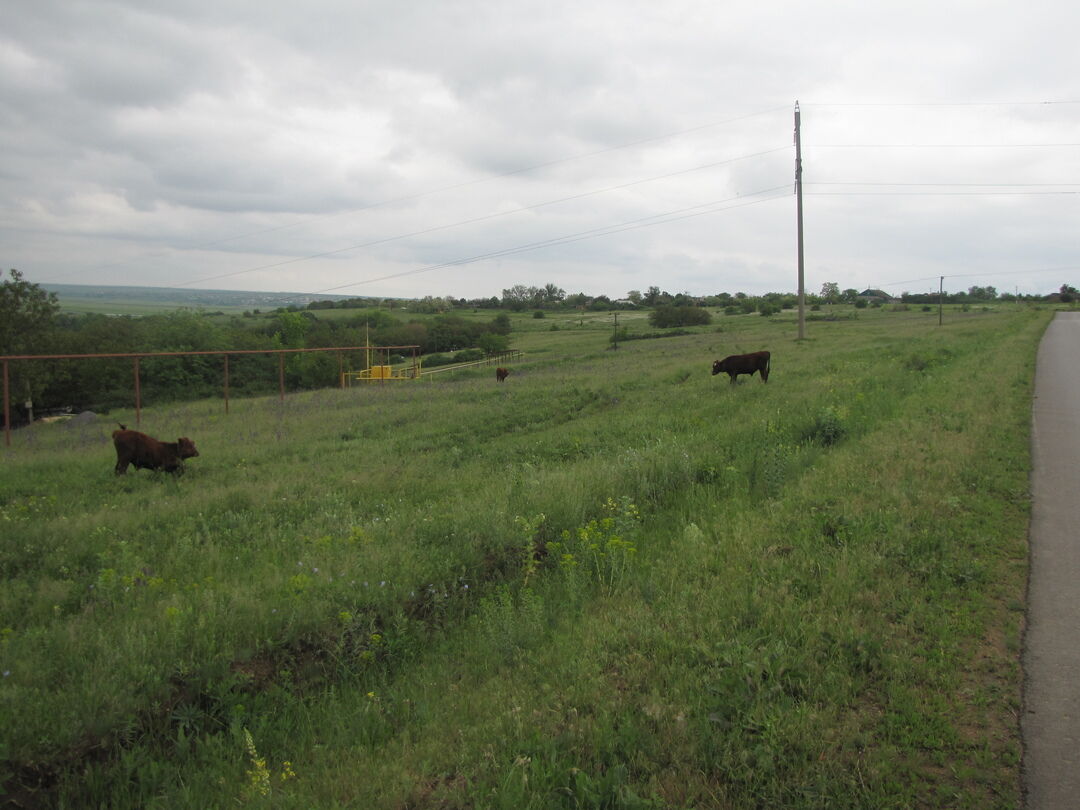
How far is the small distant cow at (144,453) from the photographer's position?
1258 cm

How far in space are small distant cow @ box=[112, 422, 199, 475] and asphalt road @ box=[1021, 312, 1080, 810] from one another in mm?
13280

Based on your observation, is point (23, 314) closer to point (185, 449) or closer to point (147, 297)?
point (147, 297)

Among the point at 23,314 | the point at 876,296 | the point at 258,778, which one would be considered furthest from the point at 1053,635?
the point at 876,296

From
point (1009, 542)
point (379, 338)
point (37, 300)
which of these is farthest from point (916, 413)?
point (379, 338)

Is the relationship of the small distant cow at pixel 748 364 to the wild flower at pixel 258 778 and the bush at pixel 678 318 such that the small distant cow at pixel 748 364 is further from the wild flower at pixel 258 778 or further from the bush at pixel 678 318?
the bush at pixel 678 318

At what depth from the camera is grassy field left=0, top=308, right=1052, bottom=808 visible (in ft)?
11.6

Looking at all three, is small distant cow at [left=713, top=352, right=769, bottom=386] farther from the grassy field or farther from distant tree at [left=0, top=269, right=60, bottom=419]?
distant tree at [left=0, top=269, right=60, bottom=419]

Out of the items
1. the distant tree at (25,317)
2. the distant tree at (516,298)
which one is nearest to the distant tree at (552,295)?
the distant tree at (516,298)

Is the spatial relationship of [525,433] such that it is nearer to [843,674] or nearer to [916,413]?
[916,413]

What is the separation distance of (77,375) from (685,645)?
143 feet

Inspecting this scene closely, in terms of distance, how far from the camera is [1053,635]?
177 inches

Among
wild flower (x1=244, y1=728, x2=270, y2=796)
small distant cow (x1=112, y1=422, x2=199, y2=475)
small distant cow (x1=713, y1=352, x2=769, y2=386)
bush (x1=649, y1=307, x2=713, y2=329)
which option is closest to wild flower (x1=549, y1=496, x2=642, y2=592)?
wild flower (x1=244, y1=728, x2=270, y2=796)

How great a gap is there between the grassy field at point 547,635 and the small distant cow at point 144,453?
6.48ft

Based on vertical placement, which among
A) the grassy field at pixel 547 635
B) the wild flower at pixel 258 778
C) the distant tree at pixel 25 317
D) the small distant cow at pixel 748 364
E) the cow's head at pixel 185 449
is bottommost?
the wild flower at pixel 258 778
